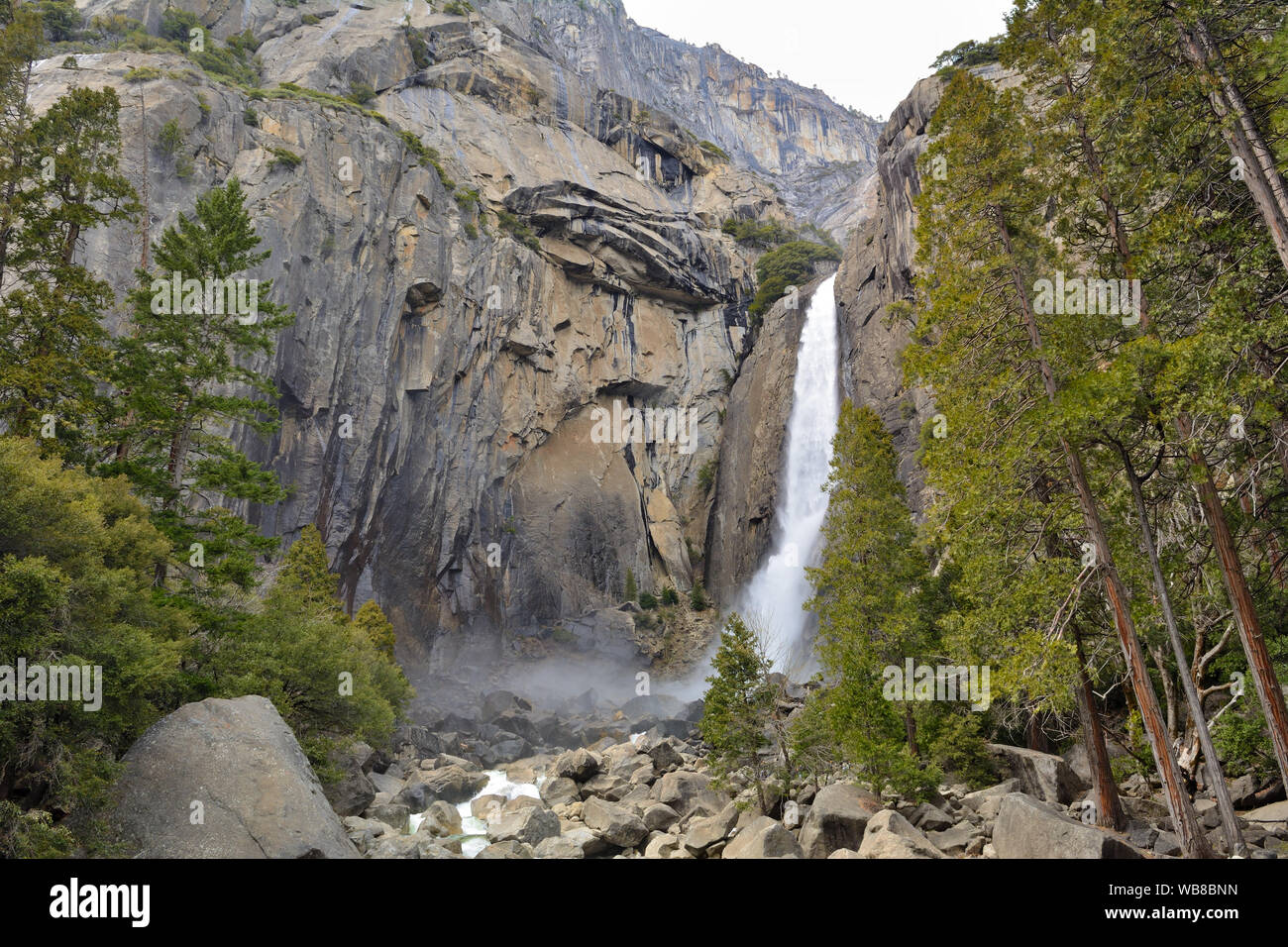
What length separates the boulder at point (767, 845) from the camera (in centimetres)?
1207

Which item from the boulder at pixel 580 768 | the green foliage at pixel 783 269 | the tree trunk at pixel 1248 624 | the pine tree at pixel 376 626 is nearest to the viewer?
the tree trunk at pixel 1248 624

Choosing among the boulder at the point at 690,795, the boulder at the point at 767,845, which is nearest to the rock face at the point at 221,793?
the boulder at the point at 767,845

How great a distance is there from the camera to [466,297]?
45.2 m

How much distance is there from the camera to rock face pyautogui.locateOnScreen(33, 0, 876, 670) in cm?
3625

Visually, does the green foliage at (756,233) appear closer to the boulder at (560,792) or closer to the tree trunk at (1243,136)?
the boulder at (560,792)

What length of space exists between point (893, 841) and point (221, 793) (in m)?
10.7

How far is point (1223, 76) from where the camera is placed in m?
9.38

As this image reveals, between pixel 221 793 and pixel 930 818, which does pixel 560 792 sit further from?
pixel 221 793

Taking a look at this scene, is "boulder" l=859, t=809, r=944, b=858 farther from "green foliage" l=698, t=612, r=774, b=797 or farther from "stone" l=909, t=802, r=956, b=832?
"green foliage" l=698, t=612, r=774, b=797

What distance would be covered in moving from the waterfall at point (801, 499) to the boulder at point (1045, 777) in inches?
983

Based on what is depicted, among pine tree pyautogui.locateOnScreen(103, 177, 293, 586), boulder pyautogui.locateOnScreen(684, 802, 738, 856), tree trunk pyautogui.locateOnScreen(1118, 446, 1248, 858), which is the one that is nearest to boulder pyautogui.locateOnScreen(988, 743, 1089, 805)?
tree trunk pyautogui.locateOnScreen(1118, 446, 1248, 858)

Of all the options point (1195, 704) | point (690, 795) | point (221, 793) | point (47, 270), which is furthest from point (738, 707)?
point (47, 270)
